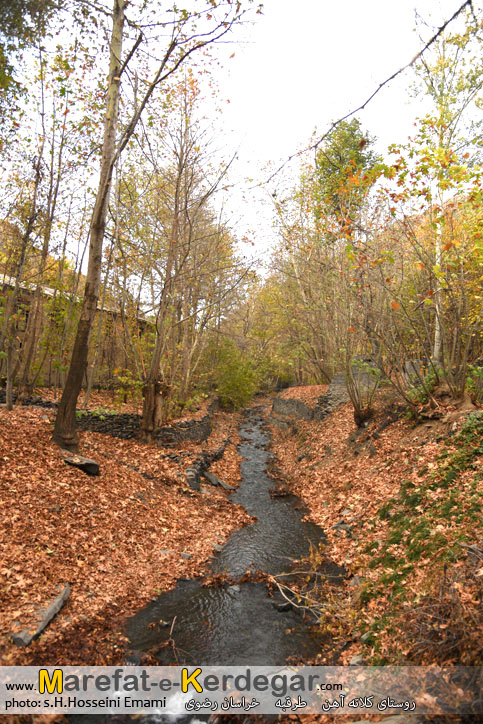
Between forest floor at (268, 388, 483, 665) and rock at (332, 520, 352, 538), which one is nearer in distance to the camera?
forest floor at (268, 388, 483, 665)

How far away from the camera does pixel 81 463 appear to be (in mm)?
7535

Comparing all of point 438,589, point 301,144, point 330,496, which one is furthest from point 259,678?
point 301,144

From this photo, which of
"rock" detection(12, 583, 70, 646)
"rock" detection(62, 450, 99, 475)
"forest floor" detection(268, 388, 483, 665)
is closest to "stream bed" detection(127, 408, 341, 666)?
"forest floor" detection(268, 388, 483, 665)

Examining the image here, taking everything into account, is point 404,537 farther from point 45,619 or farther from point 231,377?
point 231,377

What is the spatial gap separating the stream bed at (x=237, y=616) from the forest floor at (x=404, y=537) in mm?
427

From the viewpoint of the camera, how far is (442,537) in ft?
15.8

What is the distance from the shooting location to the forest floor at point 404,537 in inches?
138

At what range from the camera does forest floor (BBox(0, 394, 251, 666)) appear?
4.27m

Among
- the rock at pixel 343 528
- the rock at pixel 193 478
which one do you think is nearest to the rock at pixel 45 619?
the rock at pixel 343 528

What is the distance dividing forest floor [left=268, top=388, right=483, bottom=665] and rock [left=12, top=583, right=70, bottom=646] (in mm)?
2970

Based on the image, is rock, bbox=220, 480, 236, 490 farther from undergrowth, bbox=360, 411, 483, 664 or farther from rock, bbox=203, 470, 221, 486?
undergrowth, bbox=360, 411, 483, 664

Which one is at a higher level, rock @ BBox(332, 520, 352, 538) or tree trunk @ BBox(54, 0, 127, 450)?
tree trunk @ BBox(54, 0, 127, 450)

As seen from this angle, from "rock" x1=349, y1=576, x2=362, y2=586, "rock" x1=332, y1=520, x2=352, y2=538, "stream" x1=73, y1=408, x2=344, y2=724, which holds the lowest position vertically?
"stream" x1=73, y1=408, x2=344, y2=724

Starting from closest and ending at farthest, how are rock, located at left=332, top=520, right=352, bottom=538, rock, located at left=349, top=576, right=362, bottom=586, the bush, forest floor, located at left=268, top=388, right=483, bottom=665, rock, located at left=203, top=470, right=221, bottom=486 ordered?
forest floor, located at left=268, top=388, right=483, bottom=665 < rock, located at left=349, top=576, right=362, bottom=586 < rock, located at left=332, top=520, right=352, bottom=538 < rock, located at left=203, top=470, right=221, bottom=486 < the bush
